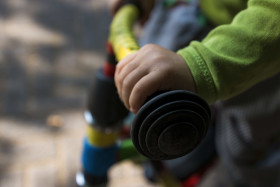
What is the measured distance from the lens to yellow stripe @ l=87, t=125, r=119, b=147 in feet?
3.24

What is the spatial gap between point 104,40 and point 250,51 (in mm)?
1662

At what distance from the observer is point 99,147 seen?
1.01 meters

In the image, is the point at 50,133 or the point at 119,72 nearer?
the point at 119,72

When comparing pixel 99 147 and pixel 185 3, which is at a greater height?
pixel 185 3

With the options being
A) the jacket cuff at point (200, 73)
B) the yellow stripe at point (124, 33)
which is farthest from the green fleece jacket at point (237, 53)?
the yellow stripe at point (124, 33)

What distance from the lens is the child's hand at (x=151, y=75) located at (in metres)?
0.57

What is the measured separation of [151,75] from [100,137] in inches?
18.4

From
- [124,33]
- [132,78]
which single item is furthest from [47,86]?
[132,78]

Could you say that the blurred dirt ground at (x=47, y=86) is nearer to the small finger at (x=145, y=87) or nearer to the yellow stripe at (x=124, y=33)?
the yellow stripe at (x=124, y=33)

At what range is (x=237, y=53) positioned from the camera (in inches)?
23.7

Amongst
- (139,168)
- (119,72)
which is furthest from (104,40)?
(119,72)

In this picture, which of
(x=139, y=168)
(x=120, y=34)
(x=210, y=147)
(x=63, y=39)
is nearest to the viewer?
(x=120, y=34)

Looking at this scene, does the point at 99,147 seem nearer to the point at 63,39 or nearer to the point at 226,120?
the point at 226,120

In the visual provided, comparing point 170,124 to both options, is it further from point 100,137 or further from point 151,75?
point 100,137
